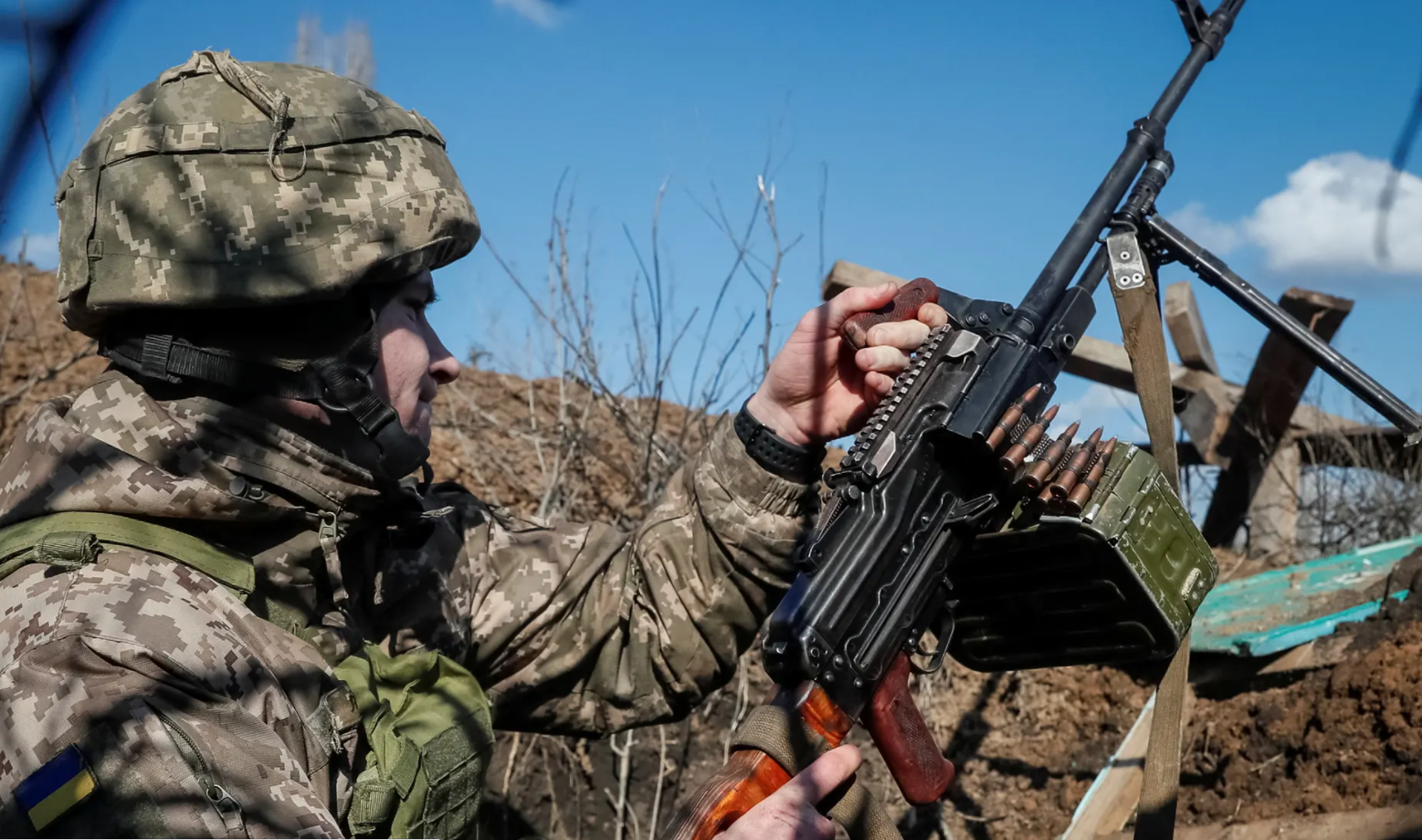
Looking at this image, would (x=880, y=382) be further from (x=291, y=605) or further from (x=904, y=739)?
(x=291, y=605)

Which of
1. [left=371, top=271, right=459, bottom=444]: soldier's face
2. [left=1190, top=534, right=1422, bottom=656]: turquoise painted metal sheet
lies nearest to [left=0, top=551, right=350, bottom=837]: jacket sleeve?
[left=371, top=271, right=459, bottom=444]: soldier's face

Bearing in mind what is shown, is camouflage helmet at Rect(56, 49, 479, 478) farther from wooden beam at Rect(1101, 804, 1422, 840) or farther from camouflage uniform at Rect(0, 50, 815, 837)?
wooden beam at Rect(1101, 804, 1422, 840)

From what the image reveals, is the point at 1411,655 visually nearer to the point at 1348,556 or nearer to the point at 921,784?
the point at 1348,556

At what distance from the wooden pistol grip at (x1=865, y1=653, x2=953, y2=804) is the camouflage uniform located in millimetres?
407

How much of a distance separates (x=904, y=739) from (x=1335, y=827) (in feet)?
5.58

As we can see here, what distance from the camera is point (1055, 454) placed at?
2.80m

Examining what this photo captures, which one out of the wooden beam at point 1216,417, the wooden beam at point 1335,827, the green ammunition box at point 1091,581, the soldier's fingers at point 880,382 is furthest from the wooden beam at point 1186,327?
the soldier's fingers at point 880,382

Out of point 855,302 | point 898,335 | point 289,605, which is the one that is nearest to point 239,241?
point 289,605

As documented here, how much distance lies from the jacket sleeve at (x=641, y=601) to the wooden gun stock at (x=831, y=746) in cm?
44

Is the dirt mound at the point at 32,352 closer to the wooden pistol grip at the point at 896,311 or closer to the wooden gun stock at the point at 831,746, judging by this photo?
the wooden pistol grip at the point at 896,311

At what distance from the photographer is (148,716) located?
6.27ft

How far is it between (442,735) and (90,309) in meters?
1.20

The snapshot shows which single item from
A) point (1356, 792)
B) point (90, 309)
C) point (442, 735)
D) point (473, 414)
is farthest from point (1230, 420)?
point (90, 309)

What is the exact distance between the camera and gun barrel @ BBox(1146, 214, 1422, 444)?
303cm
